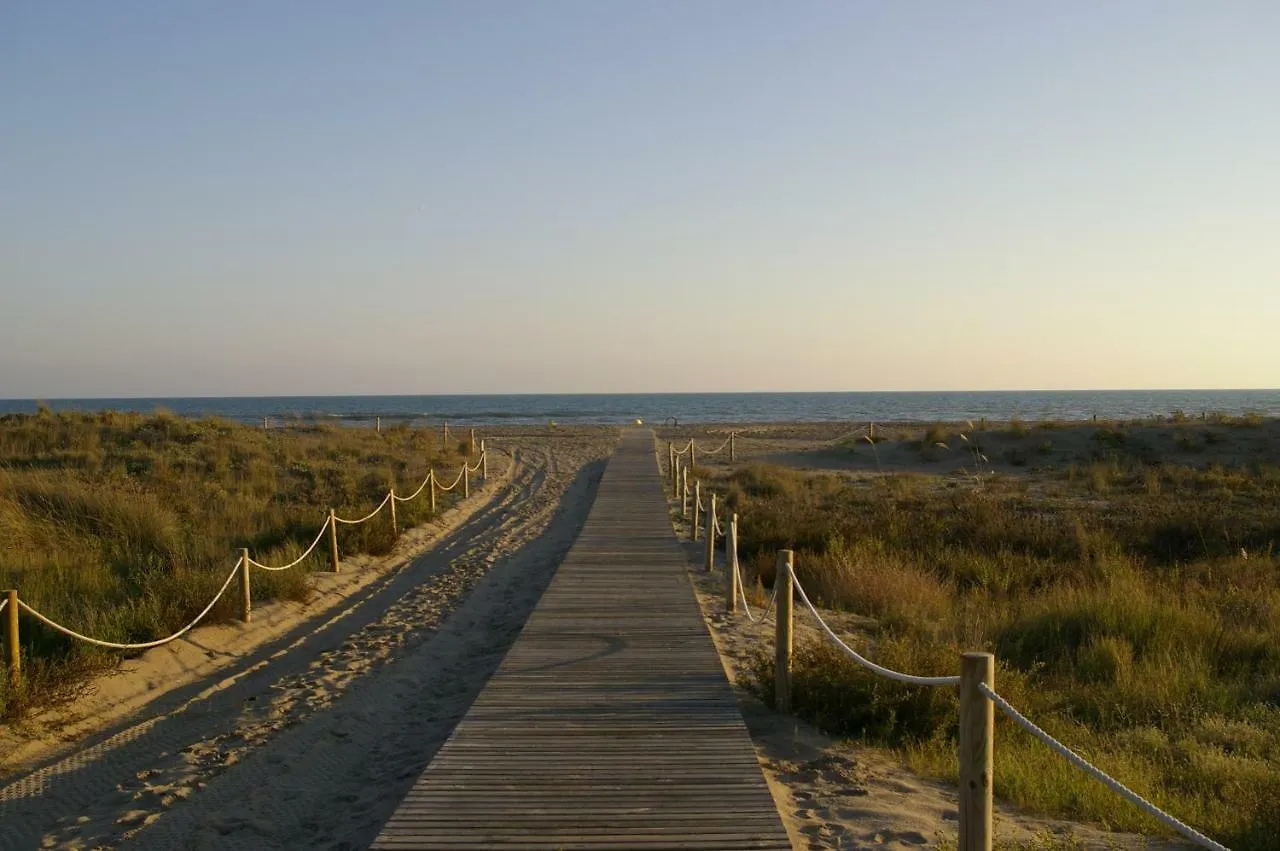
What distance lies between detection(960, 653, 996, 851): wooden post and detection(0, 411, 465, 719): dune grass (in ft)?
21.5

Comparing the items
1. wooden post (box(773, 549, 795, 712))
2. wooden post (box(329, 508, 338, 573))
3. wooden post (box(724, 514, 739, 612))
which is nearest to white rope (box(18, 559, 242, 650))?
wooden post (box(329, 508, 338, 573))

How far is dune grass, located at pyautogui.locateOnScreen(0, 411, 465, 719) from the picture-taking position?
348 inches

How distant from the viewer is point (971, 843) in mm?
3754

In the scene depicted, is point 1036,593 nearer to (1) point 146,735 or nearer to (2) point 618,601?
(2) point 618,601

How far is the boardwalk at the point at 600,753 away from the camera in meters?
4.46

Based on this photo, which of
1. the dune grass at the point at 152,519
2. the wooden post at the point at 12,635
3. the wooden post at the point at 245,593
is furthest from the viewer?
the wooden post at the point at 245,593

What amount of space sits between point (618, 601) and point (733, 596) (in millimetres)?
1328

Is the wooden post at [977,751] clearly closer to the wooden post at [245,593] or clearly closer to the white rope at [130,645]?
the white rope at [130,645]

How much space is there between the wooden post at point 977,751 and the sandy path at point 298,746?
123 inches

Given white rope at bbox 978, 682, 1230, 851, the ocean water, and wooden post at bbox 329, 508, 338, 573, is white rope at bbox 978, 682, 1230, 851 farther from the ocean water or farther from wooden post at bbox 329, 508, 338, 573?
the ocean water

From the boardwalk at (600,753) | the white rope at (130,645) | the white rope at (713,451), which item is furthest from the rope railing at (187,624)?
the white rope at (713,451)

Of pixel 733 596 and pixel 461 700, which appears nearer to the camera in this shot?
pixel 461 700

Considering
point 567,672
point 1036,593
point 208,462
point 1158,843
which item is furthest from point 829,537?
point 208,462

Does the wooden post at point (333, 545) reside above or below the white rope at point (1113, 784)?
below
